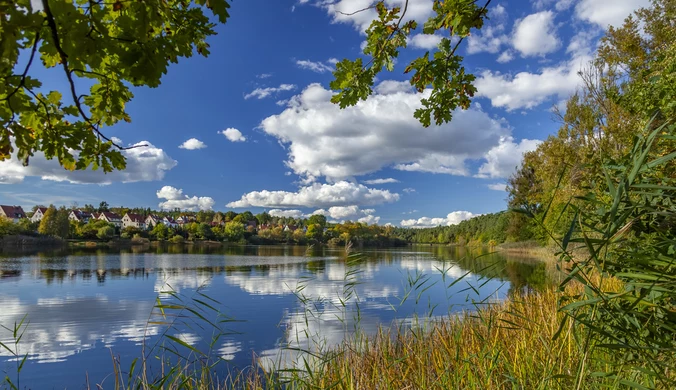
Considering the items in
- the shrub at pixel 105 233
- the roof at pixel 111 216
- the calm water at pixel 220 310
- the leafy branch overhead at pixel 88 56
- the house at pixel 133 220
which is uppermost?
the roof at pixel 111 216

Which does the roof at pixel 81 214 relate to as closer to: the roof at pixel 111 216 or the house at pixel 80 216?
the house at pixel 80 216

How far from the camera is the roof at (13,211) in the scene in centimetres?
8781

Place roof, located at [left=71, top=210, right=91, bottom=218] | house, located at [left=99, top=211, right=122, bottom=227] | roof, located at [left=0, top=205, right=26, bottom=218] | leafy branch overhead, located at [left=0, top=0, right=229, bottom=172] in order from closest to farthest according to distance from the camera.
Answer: leafy branch overhead, located at [left=0, top=0, right=229, bottom=172] < roof, located at [left=0, top=205, right=26, bottom=218] < roof, located at [left=71, top=210, right=91, bottom=218] < house, located at [left=99, top=211, right=122, bottom=227]

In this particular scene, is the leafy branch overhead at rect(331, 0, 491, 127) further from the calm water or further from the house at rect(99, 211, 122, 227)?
the house at rect(99, 211, 122, 227)

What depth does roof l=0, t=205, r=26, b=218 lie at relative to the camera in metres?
87.8

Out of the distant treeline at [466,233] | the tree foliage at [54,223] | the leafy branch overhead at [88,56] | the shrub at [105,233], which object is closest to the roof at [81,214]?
the shrub at [105,233]

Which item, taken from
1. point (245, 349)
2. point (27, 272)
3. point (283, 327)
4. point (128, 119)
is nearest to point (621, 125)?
point (283, 327)

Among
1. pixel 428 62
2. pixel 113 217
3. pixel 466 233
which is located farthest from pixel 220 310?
pixel 113 217

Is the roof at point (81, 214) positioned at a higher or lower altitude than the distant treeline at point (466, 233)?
higher

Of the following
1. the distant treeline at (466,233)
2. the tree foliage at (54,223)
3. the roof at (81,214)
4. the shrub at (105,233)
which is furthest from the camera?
the roof at (81,214)

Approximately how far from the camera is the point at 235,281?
20.3 m

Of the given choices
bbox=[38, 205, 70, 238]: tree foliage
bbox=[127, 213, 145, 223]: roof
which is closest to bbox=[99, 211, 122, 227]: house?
bbox=[127, 213, 145, 223]: roof

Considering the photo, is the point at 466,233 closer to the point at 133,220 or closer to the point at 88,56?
the point at 133,220

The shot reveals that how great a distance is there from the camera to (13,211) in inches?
3565
